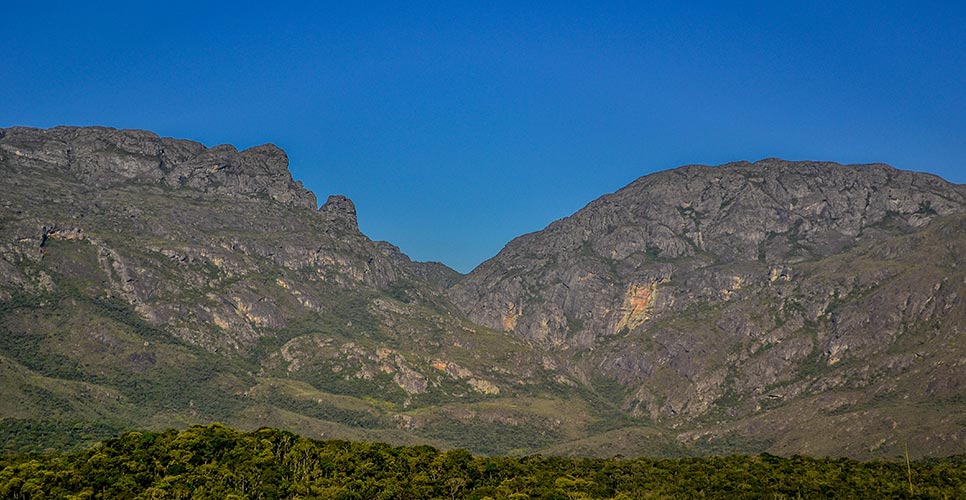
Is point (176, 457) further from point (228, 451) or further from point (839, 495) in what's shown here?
point (839, 495)

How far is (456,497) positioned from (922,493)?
243 ft

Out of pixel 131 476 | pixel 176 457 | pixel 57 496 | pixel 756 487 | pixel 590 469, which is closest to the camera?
pixel 57 496

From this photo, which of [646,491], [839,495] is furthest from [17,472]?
[839,495]

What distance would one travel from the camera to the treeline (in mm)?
143375

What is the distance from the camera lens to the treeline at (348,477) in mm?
143375

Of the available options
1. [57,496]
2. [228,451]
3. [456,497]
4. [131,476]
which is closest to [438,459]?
[456,497]

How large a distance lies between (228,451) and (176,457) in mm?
9789

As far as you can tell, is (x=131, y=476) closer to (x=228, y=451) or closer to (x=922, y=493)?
(x=228, y=451)

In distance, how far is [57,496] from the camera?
448 ft

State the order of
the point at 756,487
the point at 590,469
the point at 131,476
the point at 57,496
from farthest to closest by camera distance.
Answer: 1. the point at 590,469
2. the point at 756,487
3. the point at 131,476
4. the point at 57,496

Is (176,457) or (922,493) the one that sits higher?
(176,457)

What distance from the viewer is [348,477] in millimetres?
158250

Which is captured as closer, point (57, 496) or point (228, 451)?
point (57, 496)

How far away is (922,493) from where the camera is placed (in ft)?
517
